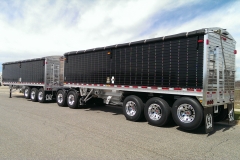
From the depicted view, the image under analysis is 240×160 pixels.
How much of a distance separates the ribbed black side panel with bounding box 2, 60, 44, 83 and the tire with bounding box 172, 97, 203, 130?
11.2 meters

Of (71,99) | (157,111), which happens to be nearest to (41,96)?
(71,99)

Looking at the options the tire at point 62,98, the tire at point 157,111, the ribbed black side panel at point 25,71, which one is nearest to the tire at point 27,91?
Result: the ribbed black side panel at point 25,71

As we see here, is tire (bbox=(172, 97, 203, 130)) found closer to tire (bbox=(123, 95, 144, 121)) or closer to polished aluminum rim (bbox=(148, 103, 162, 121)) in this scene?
polished aluminum rim (bbox=(148, 103, 162, 121))

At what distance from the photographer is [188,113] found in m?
6.64

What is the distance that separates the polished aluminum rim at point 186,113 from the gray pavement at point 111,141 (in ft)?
1.42

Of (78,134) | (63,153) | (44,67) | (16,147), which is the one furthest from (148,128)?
(44,67)

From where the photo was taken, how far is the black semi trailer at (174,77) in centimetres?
644

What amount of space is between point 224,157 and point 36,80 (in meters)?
14.3

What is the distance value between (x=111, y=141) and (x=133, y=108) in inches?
122

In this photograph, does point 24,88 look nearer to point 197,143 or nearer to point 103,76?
point 103,76

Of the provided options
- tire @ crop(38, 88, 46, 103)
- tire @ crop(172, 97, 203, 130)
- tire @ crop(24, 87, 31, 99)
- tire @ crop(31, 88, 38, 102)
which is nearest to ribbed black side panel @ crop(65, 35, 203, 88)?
tire @ crop(172, 97, 203, 130)

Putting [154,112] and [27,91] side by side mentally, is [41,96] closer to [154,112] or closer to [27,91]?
[27,91]

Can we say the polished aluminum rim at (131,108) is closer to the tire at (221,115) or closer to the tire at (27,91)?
the tire at (221,115)

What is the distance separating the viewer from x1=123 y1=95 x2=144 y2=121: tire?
802 cm
